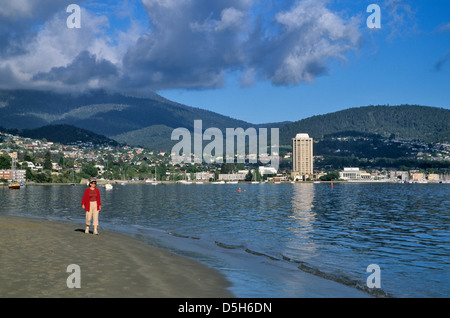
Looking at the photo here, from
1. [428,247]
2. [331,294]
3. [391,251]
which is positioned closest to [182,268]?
[331,294]

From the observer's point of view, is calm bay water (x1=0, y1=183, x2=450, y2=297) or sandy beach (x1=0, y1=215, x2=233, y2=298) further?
calm bay water (x1=0, y1=183, x2=450, y2=297)

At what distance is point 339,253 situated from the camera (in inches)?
947

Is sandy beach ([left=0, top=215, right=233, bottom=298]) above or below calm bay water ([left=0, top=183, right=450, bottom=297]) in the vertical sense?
above

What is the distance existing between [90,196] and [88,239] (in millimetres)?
2863

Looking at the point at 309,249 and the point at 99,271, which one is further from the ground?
the point at 99,271

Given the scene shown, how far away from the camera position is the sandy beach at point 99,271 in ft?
43.2

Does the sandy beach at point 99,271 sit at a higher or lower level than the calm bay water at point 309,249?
higher

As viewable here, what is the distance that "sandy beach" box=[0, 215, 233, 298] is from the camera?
13.2m

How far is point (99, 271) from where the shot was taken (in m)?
16.0

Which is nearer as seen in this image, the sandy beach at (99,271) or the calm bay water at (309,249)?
the sandy beach at (99,271)

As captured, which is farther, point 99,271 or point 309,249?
point 309,249
